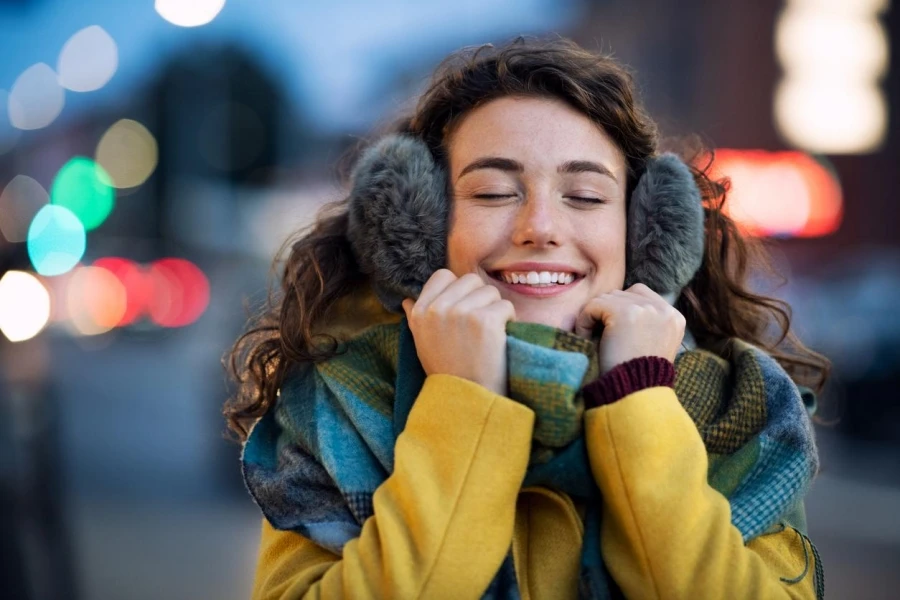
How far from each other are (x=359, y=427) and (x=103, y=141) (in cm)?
1412

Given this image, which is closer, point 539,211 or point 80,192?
point 539,211

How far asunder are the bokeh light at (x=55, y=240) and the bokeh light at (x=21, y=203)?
0.09 m

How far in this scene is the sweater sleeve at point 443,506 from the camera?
6.10 feet

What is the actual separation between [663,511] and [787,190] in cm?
1511

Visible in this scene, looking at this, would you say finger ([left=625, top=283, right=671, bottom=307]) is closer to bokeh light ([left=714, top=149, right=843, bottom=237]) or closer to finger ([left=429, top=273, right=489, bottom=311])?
finger ([left=429, top=273, right=489, bottom=311])

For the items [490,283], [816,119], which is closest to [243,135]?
[816,119]

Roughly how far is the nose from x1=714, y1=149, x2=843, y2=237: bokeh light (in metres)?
13.9

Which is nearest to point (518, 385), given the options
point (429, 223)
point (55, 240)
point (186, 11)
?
point (429, 223)

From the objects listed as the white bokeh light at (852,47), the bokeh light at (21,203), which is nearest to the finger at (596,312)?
the bokeh light at (21,203)

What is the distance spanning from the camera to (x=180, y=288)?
1285 centimetres

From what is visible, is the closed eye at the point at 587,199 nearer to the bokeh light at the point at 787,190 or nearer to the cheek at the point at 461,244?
the cheek at the point at 461,244

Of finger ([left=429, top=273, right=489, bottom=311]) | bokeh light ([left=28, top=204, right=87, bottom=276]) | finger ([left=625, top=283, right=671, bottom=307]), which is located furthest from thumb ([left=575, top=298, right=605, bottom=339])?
bokeh light ([left=28, top=204, right=87, bottom=276])

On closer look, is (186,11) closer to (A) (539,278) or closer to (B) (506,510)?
(A) (539,278)

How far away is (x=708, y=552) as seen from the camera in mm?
1879
